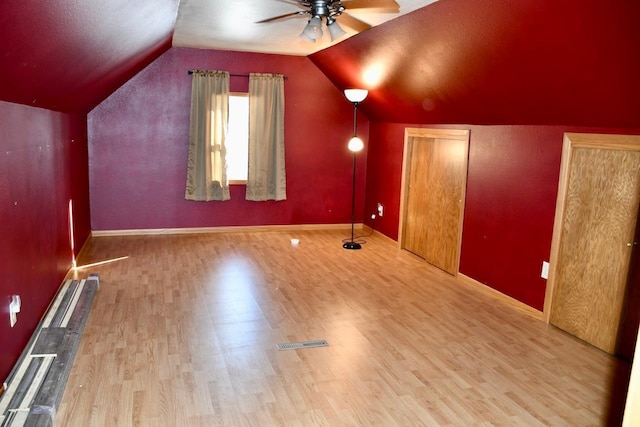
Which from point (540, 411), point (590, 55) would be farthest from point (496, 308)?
point (590, 55)

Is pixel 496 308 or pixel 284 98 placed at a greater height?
pixel 284 98

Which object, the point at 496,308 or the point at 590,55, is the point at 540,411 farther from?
the point at 590,55

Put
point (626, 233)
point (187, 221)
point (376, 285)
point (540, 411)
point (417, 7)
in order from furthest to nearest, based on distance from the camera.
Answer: point (187, 221) → point (376, 285) → point (417, 7) → point (626, 233) → point (540, 411)

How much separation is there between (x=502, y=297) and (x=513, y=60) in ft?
7.01

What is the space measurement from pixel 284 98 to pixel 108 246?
2.94 meters

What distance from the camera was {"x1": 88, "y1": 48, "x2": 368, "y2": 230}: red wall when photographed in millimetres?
6484

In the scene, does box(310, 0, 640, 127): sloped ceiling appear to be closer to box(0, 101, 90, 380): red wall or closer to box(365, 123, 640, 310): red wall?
box(365, 123, 640, 310): red wall

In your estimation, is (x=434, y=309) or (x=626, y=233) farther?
(x=434, y=309)

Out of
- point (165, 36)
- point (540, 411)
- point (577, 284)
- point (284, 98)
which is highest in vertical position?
point (165, 36)

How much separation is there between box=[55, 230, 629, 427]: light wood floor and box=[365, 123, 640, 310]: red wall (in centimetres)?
29

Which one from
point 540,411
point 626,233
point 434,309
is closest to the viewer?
point 540,411

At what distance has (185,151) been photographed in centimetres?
678

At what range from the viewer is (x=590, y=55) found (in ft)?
9.91

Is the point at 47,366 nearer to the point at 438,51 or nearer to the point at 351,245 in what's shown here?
the point at 438,51
